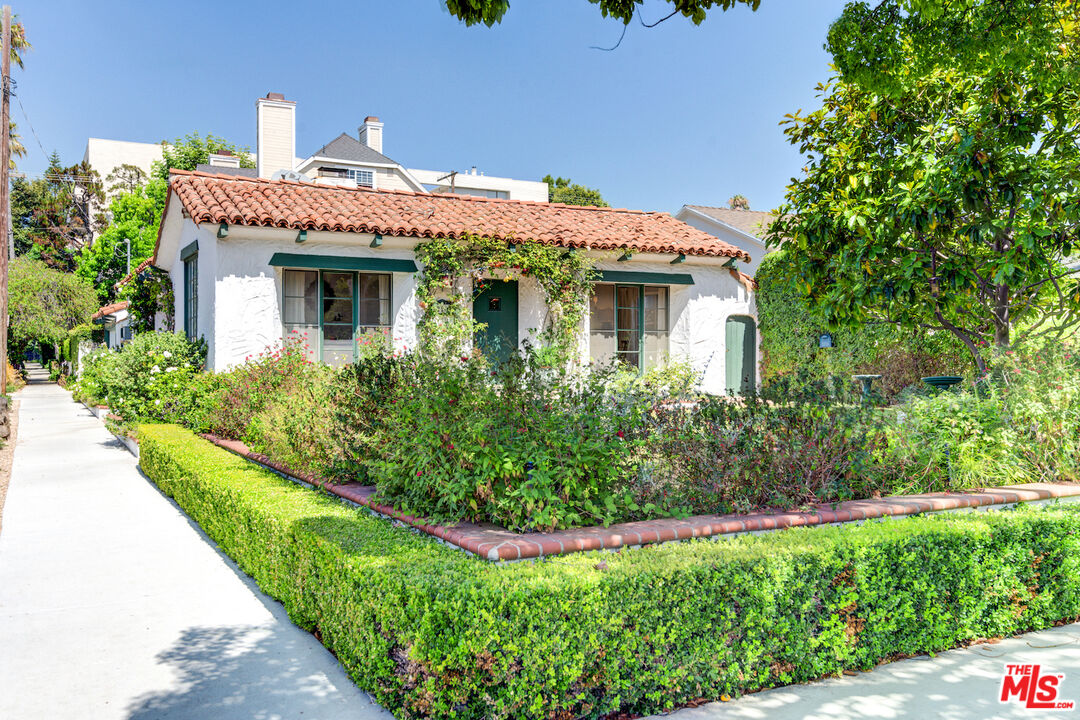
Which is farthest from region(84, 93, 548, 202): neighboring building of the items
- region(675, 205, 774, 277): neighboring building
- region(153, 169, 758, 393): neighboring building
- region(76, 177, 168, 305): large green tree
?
region(675, 205, 774, 277): neighboring building

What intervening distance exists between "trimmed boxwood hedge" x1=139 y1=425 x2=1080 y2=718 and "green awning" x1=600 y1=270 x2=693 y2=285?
34.2 feet

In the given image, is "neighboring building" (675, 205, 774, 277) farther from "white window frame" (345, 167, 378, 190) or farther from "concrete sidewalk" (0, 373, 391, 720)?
"concrete sidewalk" (0, 373, 391, 720)

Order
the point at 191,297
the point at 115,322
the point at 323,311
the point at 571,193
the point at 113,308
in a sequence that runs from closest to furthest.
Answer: the point at 323,311, the point at 191,297, the point at 113,308, the point at 115,322, the point at 571,193

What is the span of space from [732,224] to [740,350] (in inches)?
469

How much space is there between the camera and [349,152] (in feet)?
112

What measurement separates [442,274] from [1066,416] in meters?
9.81

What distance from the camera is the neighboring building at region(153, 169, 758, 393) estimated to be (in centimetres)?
1278

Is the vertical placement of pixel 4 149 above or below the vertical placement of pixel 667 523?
above

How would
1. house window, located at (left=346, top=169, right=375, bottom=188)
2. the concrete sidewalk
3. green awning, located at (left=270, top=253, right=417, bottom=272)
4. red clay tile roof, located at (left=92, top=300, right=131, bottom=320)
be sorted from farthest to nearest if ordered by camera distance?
house window, located at (left=346, top=169, right=375, bottom=188) < red clay tile roof, located at (left=92, top=300, right=131, bottom=320) < green awning, located at (left=270, top=253, right=417, bottom=272) < the concrete sidewalk

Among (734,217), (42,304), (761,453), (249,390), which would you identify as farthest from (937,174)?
(42,304)

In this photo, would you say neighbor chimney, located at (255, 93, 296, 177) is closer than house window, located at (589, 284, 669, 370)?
No

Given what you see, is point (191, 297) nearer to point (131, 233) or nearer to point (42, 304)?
point (131, 233)

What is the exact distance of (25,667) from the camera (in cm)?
435

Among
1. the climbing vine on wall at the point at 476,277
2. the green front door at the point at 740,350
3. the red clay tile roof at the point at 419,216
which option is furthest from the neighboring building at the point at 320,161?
the green front door at the point at 740,350
